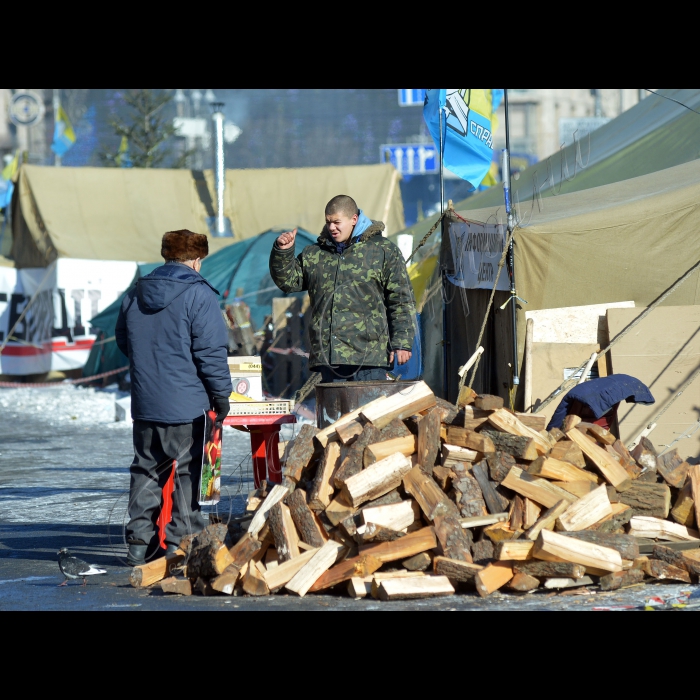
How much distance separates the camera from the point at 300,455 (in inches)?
213

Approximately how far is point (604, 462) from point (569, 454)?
18 centimetres

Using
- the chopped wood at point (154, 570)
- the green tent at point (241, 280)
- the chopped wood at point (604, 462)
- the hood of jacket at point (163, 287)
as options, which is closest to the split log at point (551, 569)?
the chopped wood at point (604, 462)

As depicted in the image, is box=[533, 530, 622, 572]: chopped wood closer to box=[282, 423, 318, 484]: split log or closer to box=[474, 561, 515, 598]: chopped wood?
box=[474, 561, 515, 598]: chopped wood

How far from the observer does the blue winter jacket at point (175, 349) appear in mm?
5570

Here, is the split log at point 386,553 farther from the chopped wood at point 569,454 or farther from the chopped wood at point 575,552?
the chopped wood at point 569,454

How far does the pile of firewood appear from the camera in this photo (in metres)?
4.82

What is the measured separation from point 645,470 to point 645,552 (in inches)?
24.3

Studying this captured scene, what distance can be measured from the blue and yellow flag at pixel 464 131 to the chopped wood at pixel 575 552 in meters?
5.88

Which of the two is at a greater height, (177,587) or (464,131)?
(464,131)

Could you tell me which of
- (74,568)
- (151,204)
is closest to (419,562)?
(74,568)

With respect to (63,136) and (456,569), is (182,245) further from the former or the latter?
(63,136)

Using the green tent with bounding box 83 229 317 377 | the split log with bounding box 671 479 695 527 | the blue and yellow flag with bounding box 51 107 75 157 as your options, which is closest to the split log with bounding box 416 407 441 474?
the split log with bounding box 671 479 695 527

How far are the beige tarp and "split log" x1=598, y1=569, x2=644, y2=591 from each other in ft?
63.3

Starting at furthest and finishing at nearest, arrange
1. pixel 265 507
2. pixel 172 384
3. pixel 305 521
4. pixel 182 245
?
1. pixel 182 245
2. pixel 172 384
3. pixel 265 507
4. pixel 305 521
